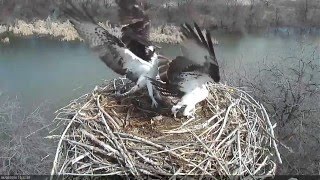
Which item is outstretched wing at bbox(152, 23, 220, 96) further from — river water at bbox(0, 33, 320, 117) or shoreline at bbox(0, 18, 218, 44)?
shoreline at bbox(0, 18, 218, 44)

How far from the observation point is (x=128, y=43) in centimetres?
402

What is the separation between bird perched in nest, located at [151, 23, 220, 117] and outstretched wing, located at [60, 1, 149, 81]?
1.08 feet

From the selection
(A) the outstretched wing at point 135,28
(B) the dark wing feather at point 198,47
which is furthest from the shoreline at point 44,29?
(B) the dark wing feather at point 198,47

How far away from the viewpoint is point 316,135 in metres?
12.4

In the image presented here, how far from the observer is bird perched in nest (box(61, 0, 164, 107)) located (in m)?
3.93

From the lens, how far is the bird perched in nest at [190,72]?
9.95ft

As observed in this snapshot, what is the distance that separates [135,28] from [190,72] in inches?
35.4

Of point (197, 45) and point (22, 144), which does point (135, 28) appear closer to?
point (197, 45)

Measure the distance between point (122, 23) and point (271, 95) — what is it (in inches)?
362

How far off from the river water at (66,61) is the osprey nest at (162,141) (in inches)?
335

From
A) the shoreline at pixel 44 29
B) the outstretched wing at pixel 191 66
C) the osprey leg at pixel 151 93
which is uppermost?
the outstretched wing at pixel 191 66

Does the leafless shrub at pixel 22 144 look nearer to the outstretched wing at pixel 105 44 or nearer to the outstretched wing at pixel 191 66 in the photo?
the outstretched wing at pixel 105 44

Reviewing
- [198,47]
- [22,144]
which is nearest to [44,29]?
[22,144]

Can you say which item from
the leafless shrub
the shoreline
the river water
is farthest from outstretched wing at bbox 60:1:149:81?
the shoreline
